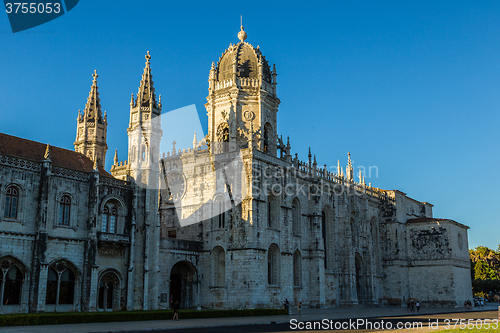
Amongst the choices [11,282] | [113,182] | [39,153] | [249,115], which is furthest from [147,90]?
[11,282]

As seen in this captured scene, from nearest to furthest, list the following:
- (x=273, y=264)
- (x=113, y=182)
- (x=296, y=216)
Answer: (x=113, y=182) → (x=273, y=264) → (x=296, y=216)

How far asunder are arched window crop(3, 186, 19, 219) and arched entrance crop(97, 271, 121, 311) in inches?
323

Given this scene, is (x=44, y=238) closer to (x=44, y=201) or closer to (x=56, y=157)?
(x=44, y=201)

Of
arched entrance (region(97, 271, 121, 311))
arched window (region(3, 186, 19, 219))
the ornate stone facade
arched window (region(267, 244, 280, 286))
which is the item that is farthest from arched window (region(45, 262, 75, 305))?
arched window (region(267, 244, 280, 286))

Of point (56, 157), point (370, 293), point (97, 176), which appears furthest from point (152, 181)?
point (370, 293)

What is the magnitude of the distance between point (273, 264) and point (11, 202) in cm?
2376

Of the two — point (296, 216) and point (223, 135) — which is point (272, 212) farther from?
point (223, 135)

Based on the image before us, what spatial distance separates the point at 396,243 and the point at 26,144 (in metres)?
49.0

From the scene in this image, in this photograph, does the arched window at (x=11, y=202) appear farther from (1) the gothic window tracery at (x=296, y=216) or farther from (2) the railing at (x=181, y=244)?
(1) the gothic window tracery at (x=296, y=216)

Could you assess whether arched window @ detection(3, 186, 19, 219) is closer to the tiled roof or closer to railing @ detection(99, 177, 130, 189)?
the tiled roof

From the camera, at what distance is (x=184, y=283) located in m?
45.7

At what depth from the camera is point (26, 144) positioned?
36906mm

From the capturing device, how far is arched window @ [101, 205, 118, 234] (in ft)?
126

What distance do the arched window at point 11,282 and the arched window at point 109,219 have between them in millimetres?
7108
